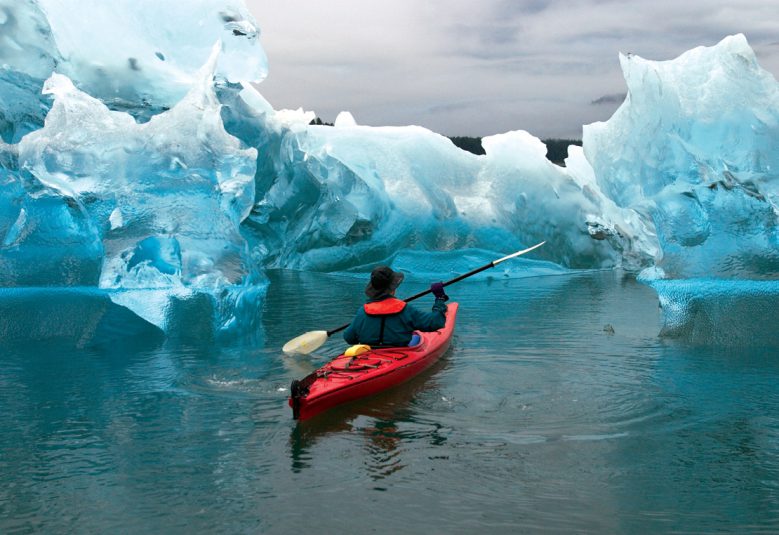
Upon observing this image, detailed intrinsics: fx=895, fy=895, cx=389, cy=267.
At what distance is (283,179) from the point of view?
17.2 m

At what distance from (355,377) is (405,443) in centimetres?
100

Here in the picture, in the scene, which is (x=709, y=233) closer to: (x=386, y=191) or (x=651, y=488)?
(x=651, y=488)

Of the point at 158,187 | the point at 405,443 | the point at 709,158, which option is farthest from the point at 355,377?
the point at 709,158

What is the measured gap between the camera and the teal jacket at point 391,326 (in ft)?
23.7

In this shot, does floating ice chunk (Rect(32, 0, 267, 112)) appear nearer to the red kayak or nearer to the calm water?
the calm water

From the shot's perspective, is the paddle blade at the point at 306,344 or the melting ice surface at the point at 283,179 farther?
the melting ice surface at the point at 283,179

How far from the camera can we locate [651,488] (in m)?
4.75

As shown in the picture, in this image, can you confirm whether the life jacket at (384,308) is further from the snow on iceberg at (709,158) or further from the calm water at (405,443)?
the snow on iceberg at (709,158)

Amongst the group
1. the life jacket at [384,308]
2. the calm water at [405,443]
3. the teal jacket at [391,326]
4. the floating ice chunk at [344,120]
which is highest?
the floating ice chunk at [344,120]

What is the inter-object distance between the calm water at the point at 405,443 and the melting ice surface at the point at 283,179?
3.71 feet

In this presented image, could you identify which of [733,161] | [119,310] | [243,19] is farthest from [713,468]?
[243,19]

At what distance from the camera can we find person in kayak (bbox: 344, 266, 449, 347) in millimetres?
7152

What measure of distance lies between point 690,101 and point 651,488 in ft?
21.1

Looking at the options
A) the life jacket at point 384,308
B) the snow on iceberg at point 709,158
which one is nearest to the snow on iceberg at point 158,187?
the life jacket at point 384,308
